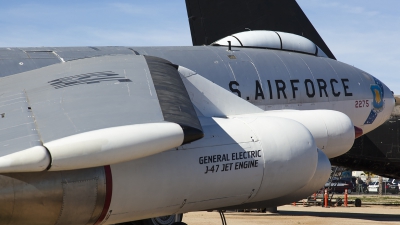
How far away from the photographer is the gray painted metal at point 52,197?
7496 mm

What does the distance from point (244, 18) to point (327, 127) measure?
949 cm

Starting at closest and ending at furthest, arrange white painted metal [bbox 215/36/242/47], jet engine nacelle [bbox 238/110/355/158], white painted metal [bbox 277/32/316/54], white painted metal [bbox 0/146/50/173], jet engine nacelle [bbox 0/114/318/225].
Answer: white painted metal [bbox 0/146/50/173] < jet engine nacelle [bbox 0/114/318/225] < jet engine nacelle [bbox 238/110/355/158] < white painted metal [bbox 215/36/242/47] < white painted metal [bbox 277/32/316/54]

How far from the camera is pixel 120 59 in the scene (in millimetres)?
10320

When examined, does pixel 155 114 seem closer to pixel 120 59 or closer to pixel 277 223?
pixel 120 59

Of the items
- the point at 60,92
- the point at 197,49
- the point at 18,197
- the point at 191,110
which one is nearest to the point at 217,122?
the point at 191,110

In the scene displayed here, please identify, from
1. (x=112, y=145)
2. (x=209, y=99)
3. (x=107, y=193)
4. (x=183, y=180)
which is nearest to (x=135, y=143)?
(x=112, y=145)

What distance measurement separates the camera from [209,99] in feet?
36.1

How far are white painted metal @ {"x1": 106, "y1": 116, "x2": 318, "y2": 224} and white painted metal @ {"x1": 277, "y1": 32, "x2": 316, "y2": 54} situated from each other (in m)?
7.21

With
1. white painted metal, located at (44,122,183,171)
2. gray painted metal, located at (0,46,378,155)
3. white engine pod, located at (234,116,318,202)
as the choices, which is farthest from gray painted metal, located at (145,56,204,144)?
white engine pod, located at (234,116,318,202)

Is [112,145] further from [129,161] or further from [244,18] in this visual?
[244,18]

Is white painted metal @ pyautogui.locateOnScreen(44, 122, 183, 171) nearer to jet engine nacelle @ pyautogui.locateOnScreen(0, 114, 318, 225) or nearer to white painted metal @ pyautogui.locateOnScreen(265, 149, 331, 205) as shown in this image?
jet engine nacelle @ pyautogui.locateOnScreen(0, 114, 318, 225)

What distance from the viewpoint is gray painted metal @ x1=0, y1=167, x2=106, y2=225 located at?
24.6 feet

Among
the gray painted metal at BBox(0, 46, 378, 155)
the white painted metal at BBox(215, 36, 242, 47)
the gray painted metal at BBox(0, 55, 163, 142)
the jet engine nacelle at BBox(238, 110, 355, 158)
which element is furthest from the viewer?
the white painted metal at BBox(215, 36, 242, 47)

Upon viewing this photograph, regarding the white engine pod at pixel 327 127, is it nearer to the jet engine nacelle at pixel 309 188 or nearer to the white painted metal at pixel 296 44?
the jet engine nacelle at pixel 309 188
